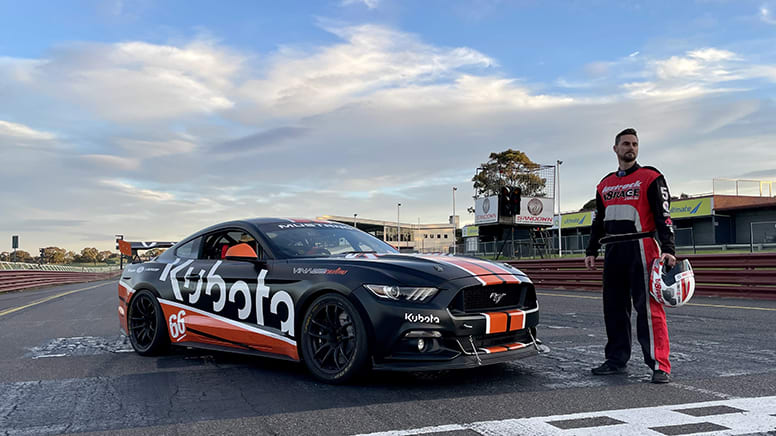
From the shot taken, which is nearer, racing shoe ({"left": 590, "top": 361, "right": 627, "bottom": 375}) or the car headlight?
the car headlight

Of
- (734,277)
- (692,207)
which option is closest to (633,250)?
(734,277)

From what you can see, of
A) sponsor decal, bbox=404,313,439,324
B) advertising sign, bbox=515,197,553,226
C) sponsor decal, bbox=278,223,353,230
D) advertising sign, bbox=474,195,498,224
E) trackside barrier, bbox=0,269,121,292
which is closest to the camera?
sponsor decal, bbox=404,313,439,324

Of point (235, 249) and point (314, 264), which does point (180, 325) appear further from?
point (314, 264)

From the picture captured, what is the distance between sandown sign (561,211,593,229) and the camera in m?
51.8

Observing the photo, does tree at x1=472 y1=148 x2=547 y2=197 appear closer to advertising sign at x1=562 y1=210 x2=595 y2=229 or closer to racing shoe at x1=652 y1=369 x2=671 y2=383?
advertising sign at x1=562 y1=210 x2=595 y2=229

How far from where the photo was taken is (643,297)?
16.0ft

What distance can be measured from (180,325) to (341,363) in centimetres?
222

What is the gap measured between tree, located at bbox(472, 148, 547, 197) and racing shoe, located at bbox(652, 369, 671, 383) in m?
61.2

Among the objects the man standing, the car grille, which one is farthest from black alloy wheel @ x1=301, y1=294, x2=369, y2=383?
the man standing

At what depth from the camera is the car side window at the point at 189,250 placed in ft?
21.2

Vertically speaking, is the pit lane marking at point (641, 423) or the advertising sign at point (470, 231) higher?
the advertising sign at point (470, 231)

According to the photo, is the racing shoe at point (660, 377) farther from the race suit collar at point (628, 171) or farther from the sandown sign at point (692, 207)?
the sandown sign at point (692, 207)

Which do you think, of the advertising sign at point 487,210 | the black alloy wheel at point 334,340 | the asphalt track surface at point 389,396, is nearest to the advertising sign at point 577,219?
the advertising sign at point 487,210

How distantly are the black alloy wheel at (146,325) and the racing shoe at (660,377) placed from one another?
4.41m
